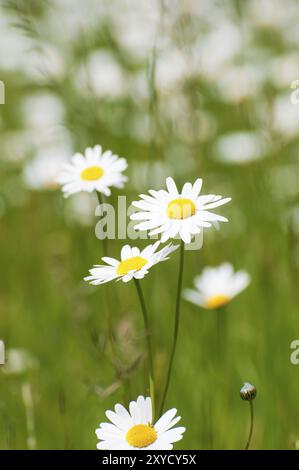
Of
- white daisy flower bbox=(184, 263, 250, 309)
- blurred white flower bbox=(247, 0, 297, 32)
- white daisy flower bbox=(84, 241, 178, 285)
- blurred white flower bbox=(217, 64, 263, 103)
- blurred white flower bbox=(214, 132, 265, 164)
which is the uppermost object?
blurred white flower bbox=(247, 0, 297, 32)

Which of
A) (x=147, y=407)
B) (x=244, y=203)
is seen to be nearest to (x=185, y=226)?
(x=147, y=407)

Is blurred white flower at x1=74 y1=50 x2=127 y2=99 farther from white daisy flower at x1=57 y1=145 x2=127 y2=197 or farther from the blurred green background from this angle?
white daisy flower at x1=57 y1=145 x2=127 y2=197

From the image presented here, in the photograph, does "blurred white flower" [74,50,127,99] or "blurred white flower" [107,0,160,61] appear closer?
"blurred white flower" [74,50,127,99]

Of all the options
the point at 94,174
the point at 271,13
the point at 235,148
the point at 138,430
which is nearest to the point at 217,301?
the point at 94,174

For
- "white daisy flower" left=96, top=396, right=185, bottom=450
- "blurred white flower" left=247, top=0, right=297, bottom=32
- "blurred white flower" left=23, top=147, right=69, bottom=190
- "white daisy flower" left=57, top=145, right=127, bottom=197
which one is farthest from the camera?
"blurred white flower" left=247, top=0, right=297, bottom=32

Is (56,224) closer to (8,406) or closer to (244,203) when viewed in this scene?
(244,203)

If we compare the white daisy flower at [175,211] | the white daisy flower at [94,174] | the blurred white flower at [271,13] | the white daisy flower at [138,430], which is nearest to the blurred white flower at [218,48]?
the blurred white flower at [271,13]

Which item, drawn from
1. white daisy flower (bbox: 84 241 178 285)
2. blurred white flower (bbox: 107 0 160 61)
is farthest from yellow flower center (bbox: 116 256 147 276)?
blurred white flower (bbox: 107 0 160 61)
